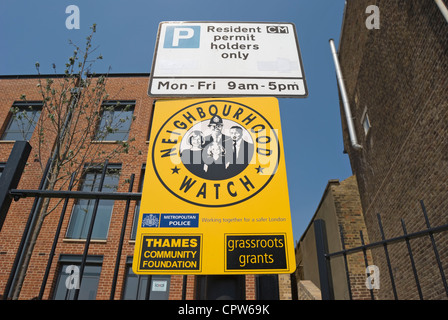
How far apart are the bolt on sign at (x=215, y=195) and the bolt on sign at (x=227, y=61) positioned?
0.13m

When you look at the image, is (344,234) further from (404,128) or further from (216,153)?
(216,153)

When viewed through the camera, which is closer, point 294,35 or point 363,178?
point 294,35

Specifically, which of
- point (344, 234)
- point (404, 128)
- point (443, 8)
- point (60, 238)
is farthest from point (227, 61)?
point (60, 238)

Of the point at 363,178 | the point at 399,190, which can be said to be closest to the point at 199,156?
the point at 399,190

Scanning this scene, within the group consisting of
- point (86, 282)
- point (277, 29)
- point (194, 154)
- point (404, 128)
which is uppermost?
point (404, 128)

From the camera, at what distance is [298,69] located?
1.94 metres

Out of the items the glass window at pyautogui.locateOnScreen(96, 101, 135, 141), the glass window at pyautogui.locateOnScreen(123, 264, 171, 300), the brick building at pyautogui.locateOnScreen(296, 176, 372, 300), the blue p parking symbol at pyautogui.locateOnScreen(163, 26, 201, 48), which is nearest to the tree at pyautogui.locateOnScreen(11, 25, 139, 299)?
the glass window at pyautogui.locateOnScreen(96, 101, 135, 141)

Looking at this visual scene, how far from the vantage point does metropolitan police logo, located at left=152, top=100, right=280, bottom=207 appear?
5.11ft

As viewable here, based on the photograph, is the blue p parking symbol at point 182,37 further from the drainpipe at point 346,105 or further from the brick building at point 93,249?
the drainpipe at point 346,105

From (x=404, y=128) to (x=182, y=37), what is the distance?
26.5 ft

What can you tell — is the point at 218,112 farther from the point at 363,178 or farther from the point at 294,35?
the point at 363,178

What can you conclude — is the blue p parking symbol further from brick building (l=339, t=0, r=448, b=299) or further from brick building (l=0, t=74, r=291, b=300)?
brick building (l=0, t=74, r=291, b=300)

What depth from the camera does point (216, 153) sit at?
167cm

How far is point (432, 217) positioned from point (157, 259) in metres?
7.60
